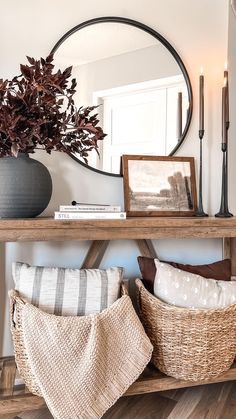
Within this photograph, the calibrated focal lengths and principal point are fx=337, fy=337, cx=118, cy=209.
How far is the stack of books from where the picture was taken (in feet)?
4.39

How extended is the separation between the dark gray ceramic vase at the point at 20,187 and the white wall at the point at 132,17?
0.27 metres

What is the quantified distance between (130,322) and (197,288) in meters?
0.32

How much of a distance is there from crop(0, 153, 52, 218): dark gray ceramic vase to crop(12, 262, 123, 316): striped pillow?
0.24 metres

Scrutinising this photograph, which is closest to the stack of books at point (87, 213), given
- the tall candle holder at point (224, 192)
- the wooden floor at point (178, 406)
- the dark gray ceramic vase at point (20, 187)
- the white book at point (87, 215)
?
the white book at point (87, 215)

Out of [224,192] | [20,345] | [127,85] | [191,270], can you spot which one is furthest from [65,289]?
[127,85]

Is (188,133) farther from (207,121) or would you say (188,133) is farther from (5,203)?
(5,203)

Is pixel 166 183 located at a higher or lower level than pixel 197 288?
higher

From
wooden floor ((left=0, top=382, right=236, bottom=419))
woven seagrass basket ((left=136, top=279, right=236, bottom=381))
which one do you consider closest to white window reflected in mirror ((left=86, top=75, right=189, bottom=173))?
woven seagrass basket ((left=136, top=279, right=236, bottom=381))

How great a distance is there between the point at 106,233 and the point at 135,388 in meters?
0.66

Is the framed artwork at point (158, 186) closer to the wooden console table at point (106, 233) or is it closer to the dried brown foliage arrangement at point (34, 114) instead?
the wooden console table at point (106, 233)

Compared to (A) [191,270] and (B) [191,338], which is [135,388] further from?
(A) [191,270]

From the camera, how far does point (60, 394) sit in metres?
1.19

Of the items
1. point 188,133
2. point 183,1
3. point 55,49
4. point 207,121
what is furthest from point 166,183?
point 183,1

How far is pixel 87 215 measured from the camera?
135 centimetres
